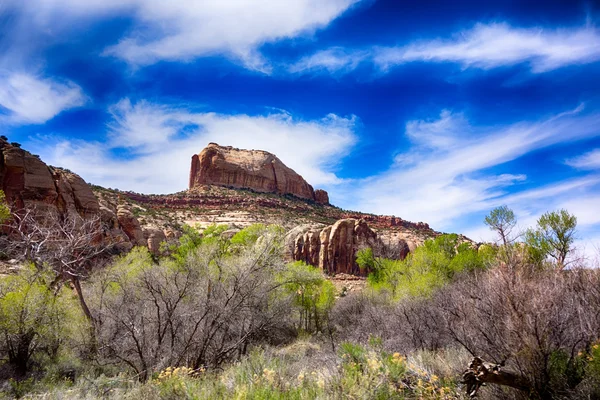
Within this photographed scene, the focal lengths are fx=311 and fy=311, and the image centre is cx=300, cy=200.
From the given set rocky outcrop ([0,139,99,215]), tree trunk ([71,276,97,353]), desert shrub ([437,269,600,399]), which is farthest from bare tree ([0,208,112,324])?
rocky outcrop ([0,139,99,215])

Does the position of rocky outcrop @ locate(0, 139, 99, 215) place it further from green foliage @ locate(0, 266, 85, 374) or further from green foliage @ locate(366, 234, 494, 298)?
green foliage @ locate(366, 234, 494, 298)

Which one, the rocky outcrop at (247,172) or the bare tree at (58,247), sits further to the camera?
the rocky outcrop at (247,172)

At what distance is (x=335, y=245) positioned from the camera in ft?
141

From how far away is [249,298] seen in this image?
9750 millimetres

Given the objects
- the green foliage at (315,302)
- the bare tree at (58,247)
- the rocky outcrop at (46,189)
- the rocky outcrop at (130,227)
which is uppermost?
the rocky outcrop at (46,189)

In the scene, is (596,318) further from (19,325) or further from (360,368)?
(19,325)

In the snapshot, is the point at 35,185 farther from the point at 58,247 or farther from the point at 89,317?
the point at 89,317

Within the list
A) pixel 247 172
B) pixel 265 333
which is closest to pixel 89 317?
pixel 265 333

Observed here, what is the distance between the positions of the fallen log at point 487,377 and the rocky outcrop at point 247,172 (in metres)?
Result: 87.8

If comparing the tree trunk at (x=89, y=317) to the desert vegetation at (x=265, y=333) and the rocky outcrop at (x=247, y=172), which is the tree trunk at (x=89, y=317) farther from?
the rocky outcrop at (x=247, y=172)

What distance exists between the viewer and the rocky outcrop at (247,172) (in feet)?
298

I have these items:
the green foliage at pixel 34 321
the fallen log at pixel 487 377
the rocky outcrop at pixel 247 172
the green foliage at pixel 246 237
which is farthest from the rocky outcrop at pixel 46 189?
the rocky outcrop at pixel 247 172

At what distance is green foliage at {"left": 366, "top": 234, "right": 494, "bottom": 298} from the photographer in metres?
15.8

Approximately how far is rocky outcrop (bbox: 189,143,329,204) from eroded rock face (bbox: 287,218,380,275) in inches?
1916
